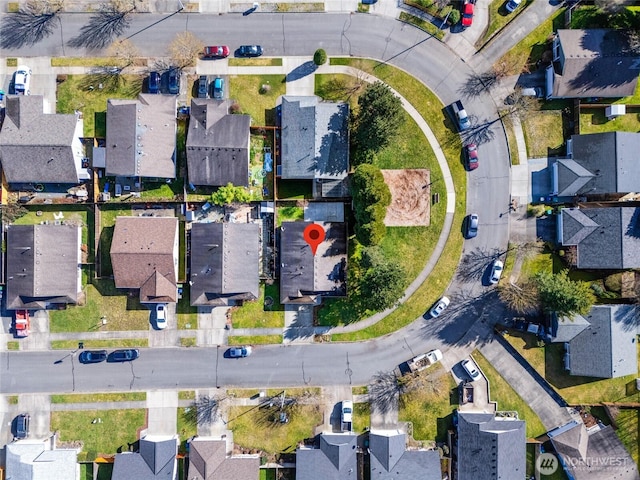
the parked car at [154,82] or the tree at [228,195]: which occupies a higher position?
the parked car at [154,82]

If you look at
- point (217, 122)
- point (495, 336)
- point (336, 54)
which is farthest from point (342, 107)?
point (495, 336)

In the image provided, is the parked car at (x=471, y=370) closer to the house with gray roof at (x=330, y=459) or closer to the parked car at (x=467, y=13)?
the house with gray roof at (x=330, y=459)

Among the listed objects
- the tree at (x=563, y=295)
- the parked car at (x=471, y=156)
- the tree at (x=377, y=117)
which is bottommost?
the tree at (x=563, y=295)

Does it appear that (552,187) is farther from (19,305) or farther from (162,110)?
(19,305)

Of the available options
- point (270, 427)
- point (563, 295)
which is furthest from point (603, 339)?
point (270, 427)

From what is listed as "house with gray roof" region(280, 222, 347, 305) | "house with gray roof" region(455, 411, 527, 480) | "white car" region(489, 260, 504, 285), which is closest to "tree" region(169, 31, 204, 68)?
"house with gray roof" region(280, 222, 347, 305)

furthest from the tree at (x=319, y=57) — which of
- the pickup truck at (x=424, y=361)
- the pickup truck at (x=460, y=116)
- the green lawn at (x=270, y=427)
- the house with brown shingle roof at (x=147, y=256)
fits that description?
the green lawn at (x=270, y=427)

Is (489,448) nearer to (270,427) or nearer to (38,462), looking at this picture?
(270,427)
